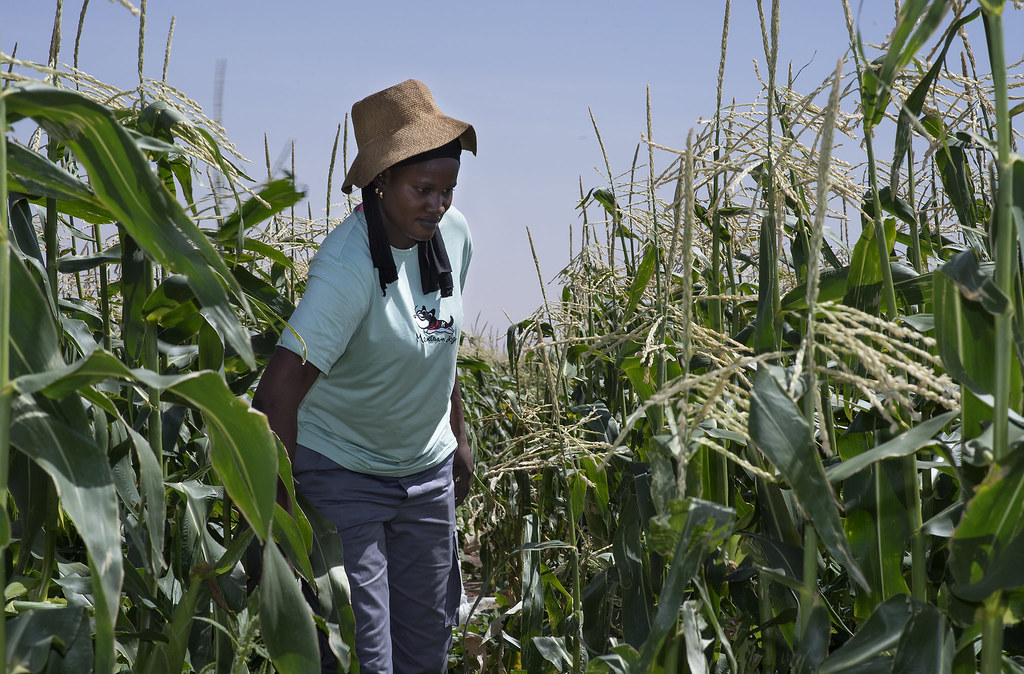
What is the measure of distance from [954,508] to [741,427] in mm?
417

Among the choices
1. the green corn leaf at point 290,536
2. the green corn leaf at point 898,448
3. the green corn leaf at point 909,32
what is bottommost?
the green corn leaf at point 290,536

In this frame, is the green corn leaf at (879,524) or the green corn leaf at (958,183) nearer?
the green corn leaf at (879,524)

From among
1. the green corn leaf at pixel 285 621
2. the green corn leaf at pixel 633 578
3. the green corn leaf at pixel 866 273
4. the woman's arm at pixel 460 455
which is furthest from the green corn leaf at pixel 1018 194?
the woman's arm at pixel 460 455

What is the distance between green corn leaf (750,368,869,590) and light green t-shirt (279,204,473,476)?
4.32 feet

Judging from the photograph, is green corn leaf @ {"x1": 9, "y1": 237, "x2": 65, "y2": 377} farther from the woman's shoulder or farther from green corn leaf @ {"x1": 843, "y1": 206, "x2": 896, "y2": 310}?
the woman's shoulder

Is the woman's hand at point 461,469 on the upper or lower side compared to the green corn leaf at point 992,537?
lower

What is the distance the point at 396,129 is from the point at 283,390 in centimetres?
86

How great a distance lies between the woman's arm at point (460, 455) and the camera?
2994mm

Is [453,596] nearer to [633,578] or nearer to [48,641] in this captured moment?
[633,578]

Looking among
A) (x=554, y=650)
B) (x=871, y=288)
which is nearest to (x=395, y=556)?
(x=554, y=650)

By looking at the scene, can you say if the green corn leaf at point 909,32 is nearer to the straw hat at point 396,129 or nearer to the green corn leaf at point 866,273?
the green corn leaf at point 866,273

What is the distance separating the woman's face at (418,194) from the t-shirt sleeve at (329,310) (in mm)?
216

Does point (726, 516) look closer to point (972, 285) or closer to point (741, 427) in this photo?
point (741, 427)

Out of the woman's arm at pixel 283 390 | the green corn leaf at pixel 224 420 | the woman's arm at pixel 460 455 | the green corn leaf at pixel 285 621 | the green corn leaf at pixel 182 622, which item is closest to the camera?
the green corn leaf at pixel 224 420
